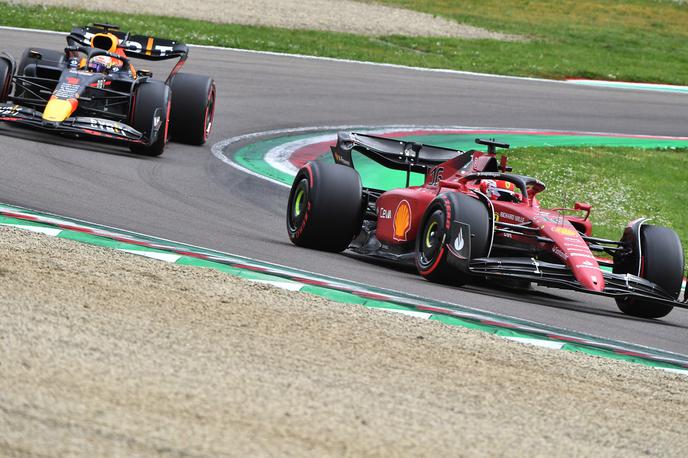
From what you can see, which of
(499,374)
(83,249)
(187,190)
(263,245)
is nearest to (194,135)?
(187,190)

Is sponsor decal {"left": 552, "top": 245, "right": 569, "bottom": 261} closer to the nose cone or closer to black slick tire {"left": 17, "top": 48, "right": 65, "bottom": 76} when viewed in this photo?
the nose cone

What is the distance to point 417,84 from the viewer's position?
Result: 80.8 feet

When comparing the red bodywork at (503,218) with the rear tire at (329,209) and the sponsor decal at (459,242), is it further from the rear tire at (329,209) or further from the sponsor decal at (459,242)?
the sponsor decal at (459,242)

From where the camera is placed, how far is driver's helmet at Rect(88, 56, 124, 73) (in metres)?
14.9

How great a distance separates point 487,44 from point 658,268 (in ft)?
80.0

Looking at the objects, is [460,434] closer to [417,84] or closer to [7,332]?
[7,332]

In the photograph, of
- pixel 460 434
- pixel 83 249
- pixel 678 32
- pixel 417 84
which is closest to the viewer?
pixel 460 434

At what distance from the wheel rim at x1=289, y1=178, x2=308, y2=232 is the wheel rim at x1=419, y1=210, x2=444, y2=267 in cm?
131

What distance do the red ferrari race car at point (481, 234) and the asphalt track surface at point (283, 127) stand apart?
198mm

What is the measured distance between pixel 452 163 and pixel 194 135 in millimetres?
6382

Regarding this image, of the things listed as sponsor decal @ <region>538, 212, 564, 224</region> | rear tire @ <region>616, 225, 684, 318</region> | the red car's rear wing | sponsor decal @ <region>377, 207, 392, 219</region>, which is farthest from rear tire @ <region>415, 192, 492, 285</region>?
the red car's rear wing

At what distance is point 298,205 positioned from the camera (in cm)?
1095

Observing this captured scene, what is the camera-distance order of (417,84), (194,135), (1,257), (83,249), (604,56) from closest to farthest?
(1,257) → (83,249) → (194,135) → (417,84) → (604,56)

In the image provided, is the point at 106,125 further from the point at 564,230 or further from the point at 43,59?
the point at 564,230
